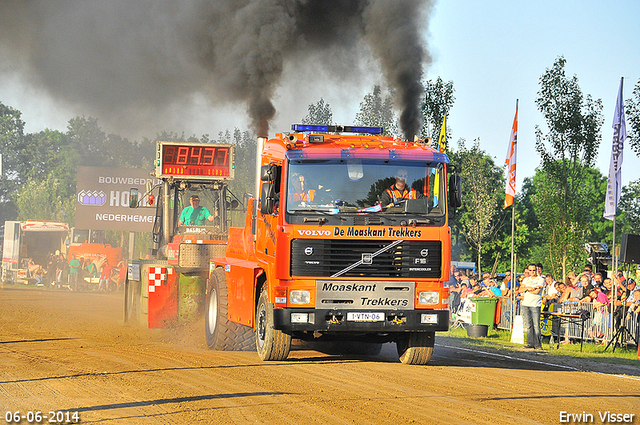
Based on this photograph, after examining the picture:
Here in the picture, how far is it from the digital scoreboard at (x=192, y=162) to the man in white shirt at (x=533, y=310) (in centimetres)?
681

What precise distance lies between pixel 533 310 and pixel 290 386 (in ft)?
26.3

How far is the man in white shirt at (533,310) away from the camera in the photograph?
52.5 ft

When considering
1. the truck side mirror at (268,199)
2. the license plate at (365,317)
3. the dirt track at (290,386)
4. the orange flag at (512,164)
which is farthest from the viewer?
the orange flag at (512,164)

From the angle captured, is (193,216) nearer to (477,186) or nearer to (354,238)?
(354,238)

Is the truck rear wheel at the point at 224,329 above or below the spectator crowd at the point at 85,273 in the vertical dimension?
above

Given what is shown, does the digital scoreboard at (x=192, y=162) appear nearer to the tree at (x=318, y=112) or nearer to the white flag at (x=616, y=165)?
the white flag at (x=616, y=165)

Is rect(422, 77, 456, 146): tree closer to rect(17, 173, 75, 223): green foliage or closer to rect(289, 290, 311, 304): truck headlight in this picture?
rect(289, 290, 311, 304): truck headlight

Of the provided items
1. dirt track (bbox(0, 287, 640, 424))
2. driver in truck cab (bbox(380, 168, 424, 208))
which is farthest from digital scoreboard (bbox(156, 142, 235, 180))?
driver in truck cab (bbox(380, 168, 424, 208))

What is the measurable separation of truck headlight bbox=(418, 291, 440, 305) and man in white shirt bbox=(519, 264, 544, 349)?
212 inches

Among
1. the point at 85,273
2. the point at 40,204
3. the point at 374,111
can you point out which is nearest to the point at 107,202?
the point at 85,273

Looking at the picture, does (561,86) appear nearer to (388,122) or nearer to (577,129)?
(577,129)

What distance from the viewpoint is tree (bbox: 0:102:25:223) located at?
9644 centimetres

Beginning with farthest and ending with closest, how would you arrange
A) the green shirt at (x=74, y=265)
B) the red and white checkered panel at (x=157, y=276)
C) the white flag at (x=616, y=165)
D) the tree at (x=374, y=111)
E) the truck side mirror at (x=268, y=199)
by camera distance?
the green shirt at (x=74, y=265)
the tree at (x=374, y=111)
the white flag at (x=616, y=165)
the red and white checkered panel at (x=157, y=276)
the truck side mirror at (x=268, y=199)

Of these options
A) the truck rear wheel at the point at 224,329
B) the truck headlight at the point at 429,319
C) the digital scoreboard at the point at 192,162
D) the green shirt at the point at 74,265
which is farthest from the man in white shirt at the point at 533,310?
the green shirt at the point at 74,265
